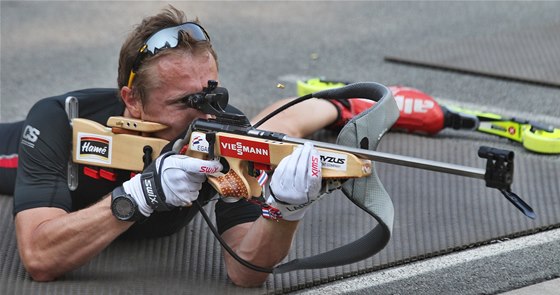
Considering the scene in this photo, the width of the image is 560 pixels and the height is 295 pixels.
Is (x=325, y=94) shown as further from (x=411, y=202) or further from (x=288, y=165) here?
(x=411, y=202)

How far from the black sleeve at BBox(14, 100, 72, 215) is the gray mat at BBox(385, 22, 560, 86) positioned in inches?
142

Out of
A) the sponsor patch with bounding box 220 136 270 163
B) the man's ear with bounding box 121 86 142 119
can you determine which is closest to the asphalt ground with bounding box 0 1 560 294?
the man's ear with bounding box 121 86 142 119

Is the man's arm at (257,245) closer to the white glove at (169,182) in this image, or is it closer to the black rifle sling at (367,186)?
the black rifle sling at (367,186)

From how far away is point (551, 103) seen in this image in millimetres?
5910

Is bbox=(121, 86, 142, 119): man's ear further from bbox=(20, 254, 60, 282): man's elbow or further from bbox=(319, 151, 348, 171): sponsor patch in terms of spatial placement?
bbox=(319, 151, 348, 171): sponsor patch

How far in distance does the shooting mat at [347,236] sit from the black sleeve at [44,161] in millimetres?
294

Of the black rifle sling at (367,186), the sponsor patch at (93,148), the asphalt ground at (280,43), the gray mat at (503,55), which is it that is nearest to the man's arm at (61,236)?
the sponsor patch at (93,148)

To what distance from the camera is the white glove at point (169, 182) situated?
3037 millimetres

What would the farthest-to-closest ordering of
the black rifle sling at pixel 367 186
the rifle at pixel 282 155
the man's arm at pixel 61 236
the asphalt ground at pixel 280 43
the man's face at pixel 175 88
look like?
the asphalt ground at pixel 280 43 < the man's face at pixel 175 88 < the man's arm at pixel 61 236 < the black rifle sling at pixel 367 186 < the rifle at pixel 282 155

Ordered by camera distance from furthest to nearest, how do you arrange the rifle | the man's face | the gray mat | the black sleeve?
the gray mat → the black sleeve → the man's face → the rifle

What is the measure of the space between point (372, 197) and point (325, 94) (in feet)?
1.65

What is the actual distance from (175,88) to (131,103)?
0.25 meters

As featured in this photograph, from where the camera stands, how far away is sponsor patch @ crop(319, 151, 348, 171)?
110 inches

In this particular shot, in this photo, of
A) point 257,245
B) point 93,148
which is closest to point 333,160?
point 257,245
